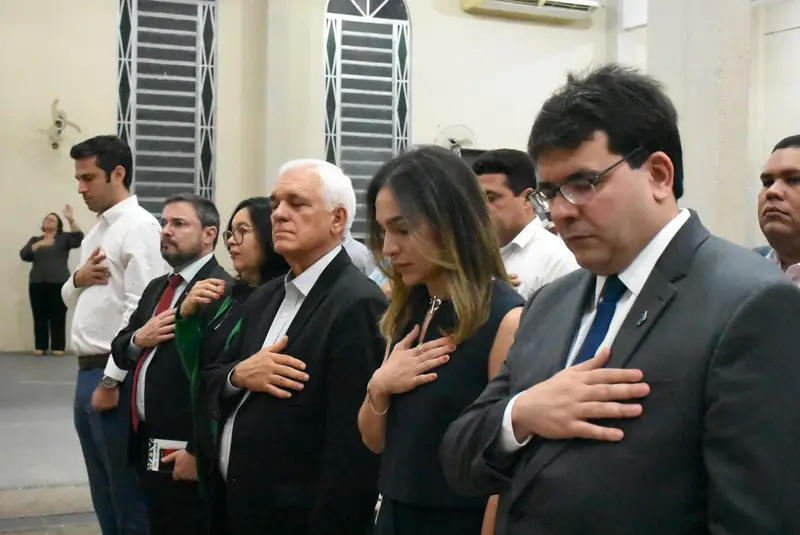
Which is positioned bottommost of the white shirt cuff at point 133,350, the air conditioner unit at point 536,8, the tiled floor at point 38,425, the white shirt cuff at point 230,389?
the tiled floor at point 38,425

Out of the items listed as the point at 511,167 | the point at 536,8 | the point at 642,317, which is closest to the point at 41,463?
the point at 511,167

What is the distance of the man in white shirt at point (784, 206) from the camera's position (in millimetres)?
2316

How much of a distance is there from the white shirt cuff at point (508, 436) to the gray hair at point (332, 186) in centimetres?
115

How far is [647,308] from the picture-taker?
1.26 metres

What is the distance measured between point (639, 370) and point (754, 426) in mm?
161

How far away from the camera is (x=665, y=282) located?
1.26m

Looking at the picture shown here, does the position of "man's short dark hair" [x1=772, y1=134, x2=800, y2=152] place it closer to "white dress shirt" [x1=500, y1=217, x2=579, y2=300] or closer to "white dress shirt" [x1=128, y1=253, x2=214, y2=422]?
"white dress shirt" [x1=500, y1=217, x2=579, y2=300]

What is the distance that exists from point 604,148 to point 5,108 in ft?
31.0

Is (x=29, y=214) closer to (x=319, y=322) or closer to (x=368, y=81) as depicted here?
(x=368, y=81)

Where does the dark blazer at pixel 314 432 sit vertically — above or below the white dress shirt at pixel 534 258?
below

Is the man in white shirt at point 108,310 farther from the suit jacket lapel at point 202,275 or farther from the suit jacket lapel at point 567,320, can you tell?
the suit jacket lapel at point 567,320

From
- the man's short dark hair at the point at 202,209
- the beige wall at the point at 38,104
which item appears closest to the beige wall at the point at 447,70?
the beige wall at the point at 38,104

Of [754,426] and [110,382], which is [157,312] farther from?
[754,426]

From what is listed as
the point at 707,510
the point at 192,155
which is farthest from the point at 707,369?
the point at 192,155
